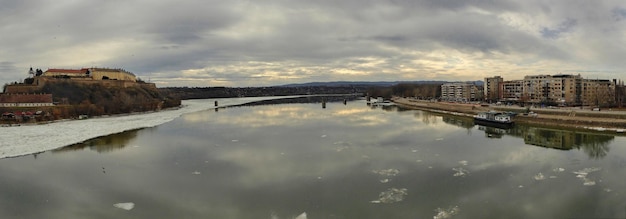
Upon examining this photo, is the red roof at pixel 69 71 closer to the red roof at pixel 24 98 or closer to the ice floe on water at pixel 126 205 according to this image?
the red roof at pixel 24 98

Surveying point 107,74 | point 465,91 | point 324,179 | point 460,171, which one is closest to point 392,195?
point 324,179

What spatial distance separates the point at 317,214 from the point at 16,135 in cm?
2633

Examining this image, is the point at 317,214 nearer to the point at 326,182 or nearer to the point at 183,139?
the point at 326,182

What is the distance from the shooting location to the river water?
33.7 feet

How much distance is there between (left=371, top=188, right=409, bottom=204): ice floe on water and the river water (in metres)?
0.03

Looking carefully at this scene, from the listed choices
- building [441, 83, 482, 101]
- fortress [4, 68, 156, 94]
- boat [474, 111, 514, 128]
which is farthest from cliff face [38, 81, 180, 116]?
building [441, 83, 482, 101]

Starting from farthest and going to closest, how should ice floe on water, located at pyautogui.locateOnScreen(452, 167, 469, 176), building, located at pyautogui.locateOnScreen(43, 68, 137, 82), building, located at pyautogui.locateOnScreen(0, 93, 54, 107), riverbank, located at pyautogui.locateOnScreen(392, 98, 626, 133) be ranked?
building, located at pyautogui.locateOnScreen(43, 68, 137, 82) < building, located at pyautogui.locateOnScreen(0, 93, 54, 107) < riverbank, located at pyautogui.locateOnScreen(392, 98, 626, 133) < ice floe on water, located at pyautogui.locateOnScreen(452, 167, 469, 176)

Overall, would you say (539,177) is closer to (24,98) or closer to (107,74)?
(24,98)

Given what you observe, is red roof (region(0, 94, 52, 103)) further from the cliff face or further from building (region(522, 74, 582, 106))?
building (region(522, 74, 582, 106))

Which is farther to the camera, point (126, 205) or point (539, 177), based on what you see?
point (539, 177)

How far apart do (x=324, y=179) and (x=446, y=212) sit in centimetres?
444

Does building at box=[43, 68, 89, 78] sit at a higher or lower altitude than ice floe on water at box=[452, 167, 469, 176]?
higher

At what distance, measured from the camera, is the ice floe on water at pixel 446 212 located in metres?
9.58

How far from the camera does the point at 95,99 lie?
176 feet
